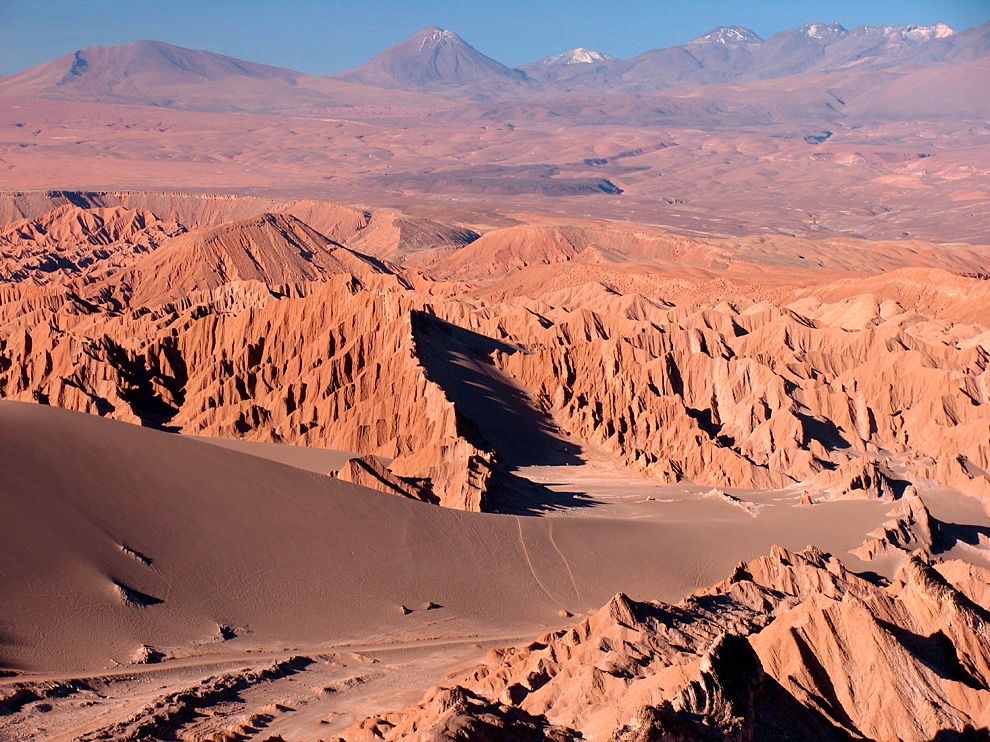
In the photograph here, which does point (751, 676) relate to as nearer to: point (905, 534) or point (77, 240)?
point (905, 534)

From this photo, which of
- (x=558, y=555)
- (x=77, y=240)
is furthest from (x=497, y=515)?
(x=77, y=240)

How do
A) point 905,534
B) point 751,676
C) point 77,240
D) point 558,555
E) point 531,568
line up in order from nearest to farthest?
point 751,676
point 531,568
point 558,555
point 905,534
point 77,240

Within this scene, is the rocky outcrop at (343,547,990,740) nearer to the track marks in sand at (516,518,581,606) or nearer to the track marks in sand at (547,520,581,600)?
the track marks in sand at (516,518,581,606)

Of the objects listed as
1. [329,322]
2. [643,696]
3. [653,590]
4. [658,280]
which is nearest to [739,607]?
[653,590]

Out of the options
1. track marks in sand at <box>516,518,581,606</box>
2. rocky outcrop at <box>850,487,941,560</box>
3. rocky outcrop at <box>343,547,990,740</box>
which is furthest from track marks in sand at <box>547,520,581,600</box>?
rocky outcrop at <box>850,487,941,560</box>

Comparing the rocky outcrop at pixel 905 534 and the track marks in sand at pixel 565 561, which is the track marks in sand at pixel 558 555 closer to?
→ the track marks in sand at pixel 565 561

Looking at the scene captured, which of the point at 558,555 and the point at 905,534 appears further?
the point at 905,534

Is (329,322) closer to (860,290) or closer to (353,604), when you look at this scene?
(353,604)

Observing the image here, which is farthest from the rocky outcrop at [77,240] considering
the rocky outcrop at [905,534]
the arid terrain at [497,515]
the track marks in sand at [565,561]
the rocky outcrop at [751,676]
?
the rocky outcrop at [751,676]

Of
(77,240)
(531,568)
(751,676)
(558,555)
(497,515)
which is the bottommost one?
(531,568)
